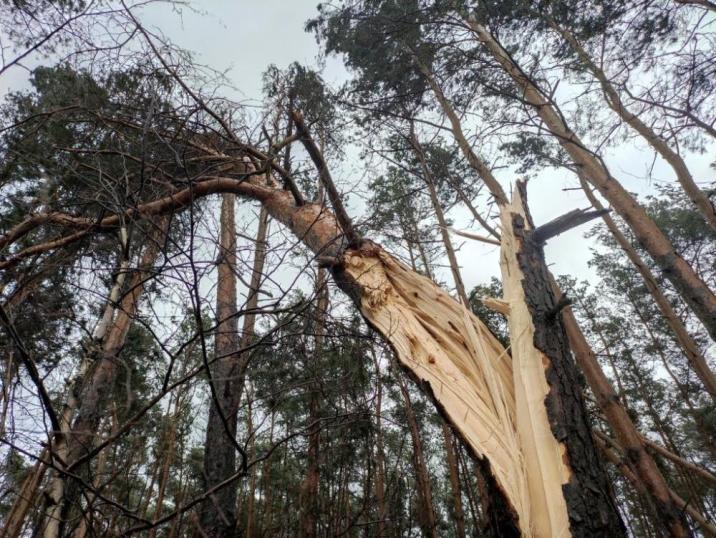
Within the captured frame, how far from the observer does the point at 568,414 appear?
1568 millimetres

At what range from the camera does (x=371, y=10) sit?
585 centimetres

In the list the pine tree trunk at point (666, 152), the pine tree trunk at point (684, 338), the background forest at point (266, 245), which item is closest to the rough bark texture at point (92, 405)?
the background forest at point (266, 245)

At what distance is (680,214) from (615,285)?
3506mm

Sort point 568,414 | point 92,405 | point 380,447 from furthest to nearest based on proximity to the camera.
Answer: point 380,447
point 92,405
point 568,414

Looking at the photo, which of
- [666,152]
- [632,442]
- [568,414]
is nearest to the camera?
[568,414]

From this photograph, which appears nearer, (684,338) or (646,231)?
(646,231)

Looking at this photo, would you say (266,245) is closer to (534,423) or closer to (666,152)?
(534,423)

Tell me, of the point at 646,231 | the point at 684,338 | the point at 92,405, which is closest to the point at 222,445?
the point at 92,405

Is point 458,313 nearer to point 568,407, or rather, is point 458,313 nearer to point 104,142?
point 568,407

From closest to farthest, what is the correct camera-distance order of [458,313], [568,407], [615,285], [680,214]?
1. [568,407]
2. [458,313]
3. [680,214]
4. [615,285]

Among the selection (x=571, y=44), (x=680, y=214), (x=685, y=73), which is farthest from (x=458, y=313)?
(x=680, y=214)

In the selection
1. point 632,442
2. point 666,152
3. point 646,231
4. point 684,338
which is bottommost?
point 632,442

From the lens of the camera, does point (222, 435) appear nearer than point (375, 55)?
Yes

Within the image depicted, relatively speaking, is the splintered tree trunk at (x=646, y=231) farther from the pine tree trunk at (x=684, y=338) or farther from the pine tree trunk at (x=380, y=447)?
the pine tree trunk at (x=380, y=447)
